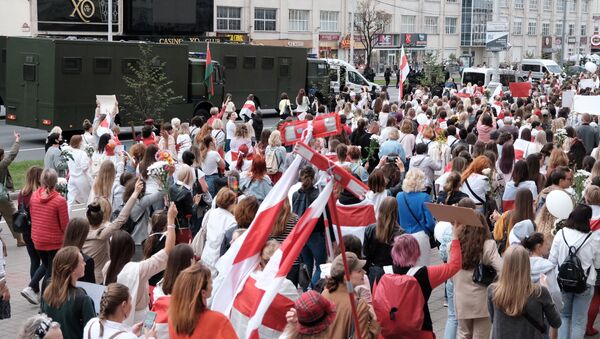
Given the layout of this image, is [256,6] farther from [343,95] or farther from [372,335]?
[372,335]

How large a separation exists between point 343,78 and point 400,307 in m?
36.3

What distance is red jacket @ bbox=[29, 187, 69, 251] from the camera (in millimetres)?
10094

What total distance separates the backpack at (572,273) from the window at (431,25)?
7692 cm

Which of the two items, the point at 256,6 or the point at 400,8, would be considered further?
the point at 400,8

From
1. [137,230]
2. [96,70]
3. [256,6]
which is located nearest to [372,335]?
[137,230]

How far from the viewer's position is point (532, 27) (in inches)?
3821

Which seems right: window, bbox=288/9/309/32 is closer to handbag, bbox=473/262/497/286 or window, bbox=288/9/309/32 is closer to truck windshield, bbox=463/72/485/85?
truck windshield, bbox=463/72/485/85

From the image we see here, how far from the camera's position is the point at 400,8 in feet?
260

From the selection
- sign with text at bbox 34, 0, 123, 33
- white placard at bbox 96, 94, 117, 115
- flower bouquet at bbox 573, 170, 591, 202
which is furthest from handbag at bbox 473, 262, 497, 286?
sign with text at bbox 34, 0, 123, 33

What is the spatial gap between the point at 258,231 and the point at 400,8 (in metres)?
74.7

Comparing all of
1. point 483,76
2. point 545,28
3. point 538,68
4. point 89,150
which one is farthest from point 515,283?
point 545,28

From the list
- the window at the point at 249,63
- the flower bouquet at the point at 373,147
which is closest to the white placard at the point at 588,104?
the flower bouquet at the point at 373,147

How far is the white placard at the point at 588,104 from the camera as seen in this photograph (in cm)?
1783

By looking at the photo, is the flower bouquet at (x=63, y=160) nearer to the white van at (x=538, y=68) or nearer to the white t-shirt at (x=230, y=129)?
the white t-shirt at (x=230, y=129)
